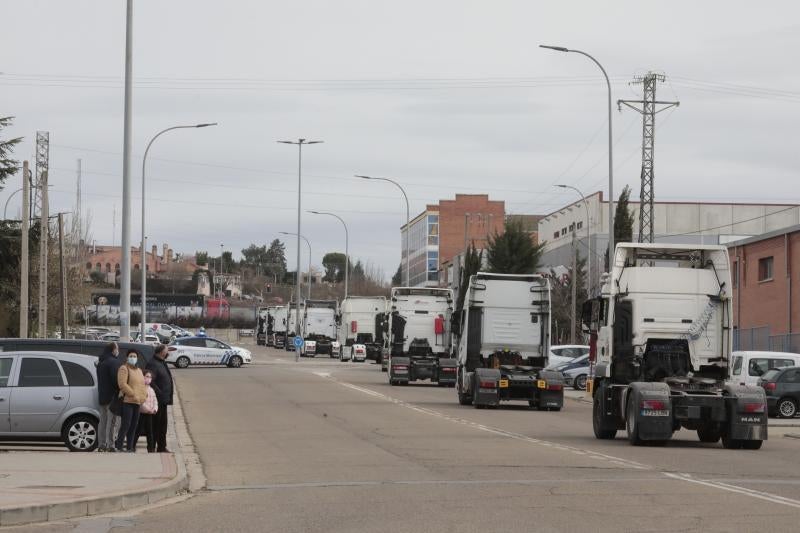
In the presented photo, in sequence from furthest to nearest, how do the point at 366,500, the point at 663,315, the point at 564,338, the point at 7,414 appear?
the point at 564,338, the point at 663,315, the point at 7,414, the point at 366,500

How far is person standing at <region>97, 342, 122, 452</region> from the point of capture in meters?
19.6

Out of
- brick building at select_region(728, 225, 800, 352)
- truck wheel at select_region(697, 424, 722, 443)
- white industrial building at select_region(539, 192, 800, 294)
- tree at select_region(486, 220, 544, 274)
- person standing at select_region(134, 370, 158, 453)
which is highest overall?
white industrial building at select_region(539, 192, 800, 294)

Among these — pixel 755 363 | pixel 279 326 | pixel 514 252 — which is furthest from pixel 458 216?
pixel 755 363

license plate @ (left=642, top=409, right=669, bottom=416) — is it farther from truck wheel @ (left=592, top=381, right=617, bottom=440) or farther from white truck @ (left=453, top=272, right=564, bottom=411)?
white truck @ (left=453, top=272, right=564, bottom=411)

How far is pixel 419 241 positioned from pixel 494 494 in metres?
151

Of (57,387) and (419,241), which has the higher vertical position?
(419,241)

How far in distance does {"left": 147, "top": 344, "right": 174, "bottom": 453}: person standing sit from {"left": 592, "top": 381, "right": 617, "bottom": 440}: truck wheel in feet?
26.0

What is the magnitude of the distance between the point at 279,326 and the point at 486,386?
74943mm

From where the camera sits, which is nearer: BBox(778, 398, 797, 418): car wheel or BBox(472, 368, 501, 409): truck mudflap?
BBox(472, 368, 501, 409): truck mudflap

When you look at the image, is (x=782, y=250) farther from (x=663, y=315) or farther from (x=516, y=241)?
(x=663, y=315)

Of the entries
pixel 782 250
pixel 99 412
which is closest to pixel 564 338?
pixel 782 250

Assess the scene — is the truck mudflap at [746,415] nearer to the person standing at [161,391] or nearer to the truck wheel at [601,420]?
the truck wheel at [601,420]

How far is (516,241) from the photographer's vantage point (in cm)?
7481

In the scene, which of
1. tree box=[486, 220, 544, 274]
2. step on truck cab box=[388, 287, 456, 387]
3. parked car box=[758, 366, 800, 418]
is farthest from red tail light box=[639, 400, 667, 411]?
tree box=[486, 220, 544, 274]
